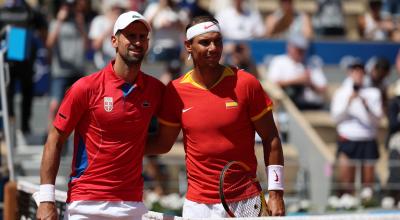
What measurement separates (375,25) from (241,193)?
12.4m

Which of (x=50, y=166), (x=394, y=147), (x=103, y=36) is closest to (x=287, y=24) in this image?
(x=103, y=36)

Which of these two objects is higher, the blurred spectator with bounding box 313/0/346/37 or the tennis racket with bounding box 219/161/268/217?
the tennis racket with bounding box 219/161/268/217

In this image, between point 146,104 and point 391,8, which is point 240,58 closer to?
point 391,8

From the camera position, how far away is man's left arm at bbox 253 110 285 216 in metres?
7.87

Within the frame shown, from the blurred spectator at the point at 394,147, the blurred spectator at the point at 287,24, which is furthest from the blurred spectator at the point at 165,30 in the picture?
the blurred spectator at the point at 394,147

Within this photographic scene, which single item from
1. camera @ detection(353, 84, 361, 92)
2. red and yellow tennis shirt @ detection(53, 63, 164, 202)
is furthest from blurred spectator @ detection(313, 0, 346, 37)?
red and yellow tennis shirt @ detection(53, 63, 164, 202)

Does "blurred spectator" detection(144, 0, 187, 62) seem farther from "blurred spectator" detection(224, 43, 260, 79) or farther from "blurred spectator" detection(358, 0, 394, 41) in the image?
"blurred spectator" detection(358, 0, 394, 41)

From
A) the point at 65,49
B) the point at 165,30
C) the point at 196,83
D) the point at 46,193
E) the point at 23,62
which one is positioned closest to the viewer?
the point at 46,193

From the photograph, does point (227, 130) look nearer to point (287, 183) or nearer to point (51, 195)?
point (51, 195)

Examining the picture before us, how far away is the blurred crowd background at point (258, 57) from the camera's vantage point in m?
15.0

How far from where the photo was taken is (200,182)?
8031 mm

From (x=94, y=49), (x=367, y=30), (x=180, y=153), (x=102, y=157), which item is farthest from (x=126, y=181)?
(x=367, y=30)

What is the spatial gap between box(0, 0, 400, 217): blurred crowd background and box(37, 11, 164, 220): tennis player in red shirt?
20.5 ft

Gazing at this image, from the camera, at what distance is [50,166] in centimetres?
755
